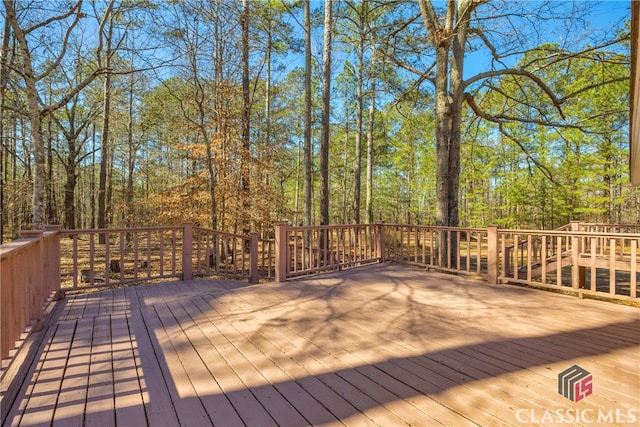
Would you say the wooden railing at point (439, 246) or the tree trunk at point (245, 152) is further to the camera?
the tree trunk at point (245, 152)

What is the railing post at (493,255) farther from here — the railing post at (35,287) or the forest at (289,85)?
the railing post at (35,287)

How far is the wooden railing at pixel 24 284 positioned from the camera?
6.18 ft

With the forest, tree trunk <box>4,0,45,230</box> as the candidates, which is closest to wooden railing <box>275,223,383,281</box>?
the forest

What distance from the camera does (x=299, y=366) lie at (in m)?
2.03

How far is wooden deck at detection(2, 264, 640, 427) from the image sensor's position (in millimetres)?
1559

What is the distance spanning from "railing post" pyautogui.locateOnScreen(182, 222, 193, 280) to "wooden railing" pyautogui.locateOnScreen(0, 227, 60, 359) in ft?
5.10

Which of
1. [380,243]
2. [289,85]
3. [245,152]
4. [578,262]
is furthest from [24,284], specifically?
[289,85]

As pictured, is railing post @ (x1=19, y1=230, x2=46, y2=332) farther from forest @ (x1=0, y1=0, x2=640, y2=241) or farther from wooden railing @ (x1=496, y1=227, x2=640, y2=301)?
wooden railing @ (x1=496, y1=227, x2=640, y2=301)

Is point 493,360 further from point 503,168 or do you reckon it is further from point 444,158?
point 503,168

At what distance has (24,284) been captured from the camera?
2.37 m

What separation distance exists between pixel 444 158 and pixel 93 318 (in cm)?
654

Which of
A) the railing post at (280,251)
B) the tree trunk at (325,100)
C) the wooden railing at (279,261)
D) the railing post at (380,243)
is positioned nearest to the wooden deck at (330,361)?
the wooden railing at (279,261)

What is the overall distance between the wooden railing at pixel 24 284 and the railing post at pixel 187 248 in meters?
1.55

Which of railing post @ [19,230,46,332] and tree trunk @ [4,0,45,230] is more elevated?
tree trunk @ [4,0,45,230]
